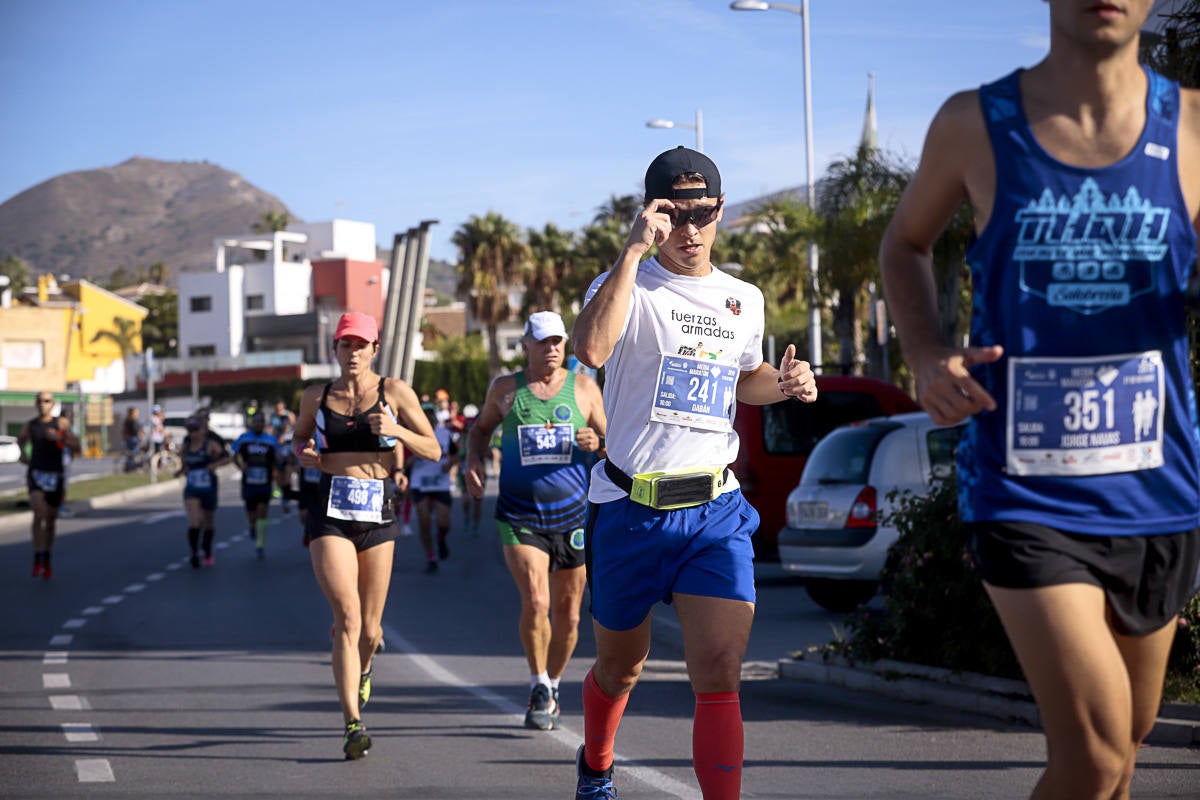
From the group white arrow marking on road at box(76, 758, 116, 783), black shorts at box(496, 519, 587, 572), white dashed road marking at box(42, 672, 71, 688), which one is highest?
black shorts at box(496, 519, 587, 572)

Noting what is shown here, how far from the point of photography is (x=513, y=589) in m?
16.7

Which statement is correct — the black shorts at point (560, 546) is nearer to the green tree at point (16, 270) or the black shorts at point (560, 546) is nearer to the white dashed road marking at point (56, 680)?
the white dashed road marking at point (56, 680)

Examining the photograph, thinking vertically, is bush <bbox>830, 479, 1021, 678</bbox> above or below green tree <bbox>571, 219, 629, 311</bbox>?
below

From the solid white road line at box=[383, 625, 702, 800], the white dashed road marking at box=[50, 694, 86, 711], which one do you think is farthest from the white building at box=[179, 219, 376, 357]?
the white dashed road marking at box=[50, 694, 86, 711]

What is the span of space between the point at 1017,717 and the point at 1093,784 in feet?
16.9

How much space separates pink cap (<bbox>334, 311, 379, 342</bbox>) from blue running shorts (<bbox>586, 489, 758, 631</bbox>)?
3.02 metres

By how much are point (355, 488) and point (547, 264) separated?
6003cm

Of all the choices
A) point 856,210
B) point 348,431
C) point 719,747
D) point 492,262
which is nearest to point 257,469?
point 856,210

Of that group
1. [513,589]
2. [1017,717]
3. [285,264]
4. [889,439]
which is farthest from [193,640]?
[285,264]

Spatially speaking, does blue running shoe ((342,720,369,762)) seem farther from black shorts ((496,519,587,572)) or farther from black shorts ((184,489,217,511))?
black shorts ((184,489,217,511))

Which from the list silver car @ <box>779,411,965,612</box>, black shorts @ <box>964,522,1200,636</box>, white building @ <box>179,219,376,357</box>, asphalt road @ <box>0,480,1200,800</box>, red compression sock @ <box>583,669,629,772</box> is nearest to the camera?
black shorts @ <box>964,522,1200,636</box>

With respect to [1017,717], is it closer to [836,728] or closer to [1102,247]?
[836,728]

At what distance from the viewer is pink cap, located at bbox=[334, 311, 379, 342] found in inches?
304

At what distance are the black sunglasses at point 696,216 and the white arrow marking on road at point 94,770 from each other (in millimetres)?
3919
